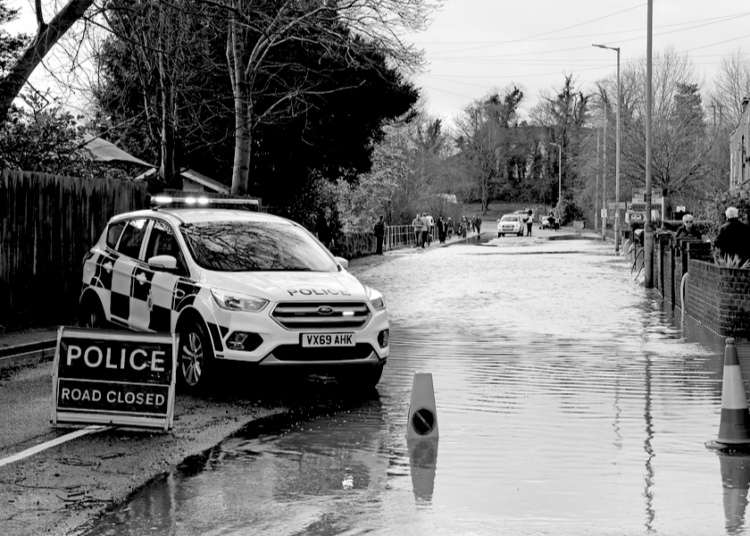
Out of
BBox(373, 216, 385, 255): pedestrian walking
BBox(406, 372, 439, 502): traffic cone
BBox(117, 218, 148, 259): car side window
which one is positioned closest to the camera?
BBox(406, 372, 439, 502): traffic cone

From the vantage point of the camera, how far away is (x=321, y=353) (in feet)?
35.4

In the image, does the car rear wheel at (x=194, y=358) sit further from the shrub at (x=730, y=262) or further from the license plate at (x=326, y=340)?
the shrub at (x=730, y=262)

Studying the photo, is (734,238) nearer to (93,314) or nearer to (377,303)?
(377,303)

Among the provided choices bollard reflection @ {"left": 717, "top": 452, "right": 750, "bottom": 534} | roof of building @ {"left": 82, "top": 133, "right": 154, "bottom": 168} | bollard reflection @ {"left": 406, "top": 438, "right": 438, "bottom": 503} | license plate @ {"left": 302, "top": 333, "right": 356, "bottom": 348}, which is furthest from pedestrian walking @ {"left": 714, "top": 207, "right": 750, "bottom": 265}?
roof of building @ {"left": 82, "top": 133, "right": 154, "bottom": 168}

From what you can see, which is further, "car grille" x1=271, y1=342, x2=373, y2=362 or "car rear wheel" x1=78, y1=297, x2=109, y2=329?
"car rear wheel" x1=78, y1=297, x2=109, y2=329

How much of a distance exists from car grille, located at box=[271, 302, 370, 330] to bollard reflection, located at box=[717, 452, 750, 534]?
3.79 metres

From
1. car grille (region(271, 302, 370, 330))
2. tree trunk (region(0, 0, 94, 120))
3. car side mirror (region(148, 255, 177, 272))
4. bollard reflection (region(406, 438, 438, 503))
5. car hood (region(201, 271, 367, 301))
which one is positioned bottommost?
bollard reflection (region(406, 438, 438, 503))

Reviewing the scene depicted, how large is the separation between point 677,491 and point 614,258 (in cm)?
3804

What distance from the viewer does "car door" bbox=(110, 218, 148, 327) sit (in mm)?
12633

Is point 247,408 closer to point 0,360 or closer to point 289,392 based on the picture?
point 289,392

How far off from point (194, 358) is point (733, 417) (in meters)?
4.92

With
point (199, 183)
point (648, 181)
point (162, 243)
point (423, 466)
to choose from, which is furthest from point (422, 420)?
point (199, 183)

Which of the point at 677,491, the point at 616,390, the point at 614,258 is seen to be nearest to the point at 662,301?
the point at 616,390

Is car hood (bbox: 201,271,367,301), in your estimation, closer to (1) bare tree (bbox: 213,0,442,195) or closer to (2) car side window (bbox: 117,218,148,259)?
(2) car side window (bbox: 117,218,148,259)
